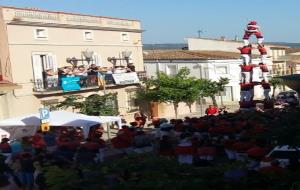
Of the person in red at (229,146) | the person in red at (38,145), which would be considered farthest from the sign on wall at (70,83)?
the person in red at (229,146)

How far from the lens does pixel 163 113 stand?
40.2 metres

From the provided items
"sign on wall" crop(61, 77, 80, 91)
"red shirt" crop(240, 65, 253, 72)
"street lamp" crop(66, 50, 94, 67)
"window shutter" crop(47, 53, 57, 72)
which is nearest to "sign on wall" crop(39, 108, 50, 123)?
"red shirt" crop(240, 65, 253, 72)

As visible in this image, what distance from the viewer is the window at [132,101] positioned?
1467 inches

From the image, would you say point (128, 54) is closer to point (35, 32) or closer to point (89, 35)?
point (89, 35)

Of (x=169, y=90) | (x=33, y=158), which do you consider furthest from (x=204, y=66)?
(x=33, y=158)

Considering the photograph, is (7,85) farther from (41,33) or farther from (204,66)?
(204,66)

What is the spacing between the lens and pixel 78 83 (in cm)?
3203

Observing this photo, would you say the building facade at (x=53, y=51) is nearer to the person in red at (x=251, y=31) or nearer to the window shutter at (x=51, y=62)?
the window shutter at (x=51, y=62)

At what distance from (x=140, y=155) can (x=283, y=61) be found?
60.9 metres

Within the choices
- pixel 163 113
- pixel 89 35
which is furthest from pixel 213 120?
pixel 163 113

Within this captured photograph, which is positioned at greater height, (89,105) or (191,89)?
(89,105)

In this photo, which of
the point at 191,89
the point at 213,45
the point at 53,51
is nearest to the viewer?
the point at 53,51

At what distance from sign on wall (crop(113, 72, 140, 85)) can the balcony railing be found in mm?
319

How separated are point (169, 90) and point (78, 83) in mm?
7204
